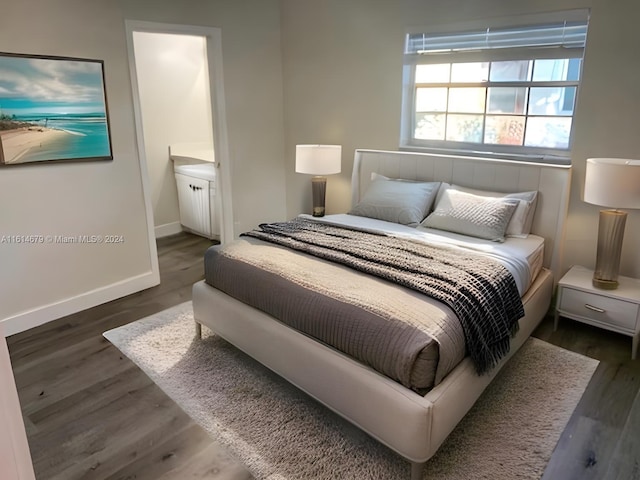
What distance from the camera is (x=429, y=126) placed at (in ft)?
12.7

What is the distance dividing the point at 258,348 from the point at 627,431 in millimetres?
1891

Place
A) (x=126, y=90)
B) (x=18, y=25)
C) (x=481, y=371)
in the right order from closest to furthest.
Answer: (x=481, y=371) → (x=18, y=25) → (x=126, y=90)

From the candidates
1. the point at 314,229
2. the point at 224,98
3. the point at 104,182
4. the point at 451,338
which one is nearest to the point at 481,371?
the point at 451,338

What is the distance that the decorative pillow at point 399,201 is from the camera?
3.39 m

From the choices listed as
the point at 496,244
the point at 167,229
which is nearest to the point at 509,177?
the point at 496,244

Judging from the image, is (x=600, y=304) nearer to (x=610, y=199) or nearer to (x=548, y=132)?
(x=610, y=199)

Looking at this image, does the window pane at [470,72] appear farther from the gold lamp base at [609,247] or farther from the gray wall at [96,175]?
the gray wall at [96,175]

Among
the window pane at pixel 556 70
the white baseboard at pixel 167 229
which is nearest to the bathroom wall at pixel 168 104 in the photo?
the white baseboard at pixel 167 229

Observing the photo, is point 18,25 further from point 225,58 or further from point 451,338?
point 451,338

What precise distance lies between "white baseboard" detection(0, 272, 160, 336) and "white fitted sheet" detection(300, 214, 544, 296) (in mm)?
1617

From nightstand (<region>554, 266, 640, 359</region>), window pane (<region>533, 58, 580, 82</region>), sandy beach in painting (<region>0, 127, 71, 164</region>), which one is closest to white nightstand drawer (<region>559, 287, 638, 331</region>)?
nightstand (<region>554, 266, 640, 359</region>)

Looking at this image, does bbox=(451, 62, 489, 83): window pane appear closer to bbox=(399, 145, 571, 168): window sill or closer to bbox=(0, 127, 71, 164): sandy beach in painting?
bbox=(399, 145, 571, 168): window sill

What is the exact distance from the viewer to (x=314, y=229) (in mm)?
3156

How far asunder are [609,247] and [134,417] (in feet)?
9.58
